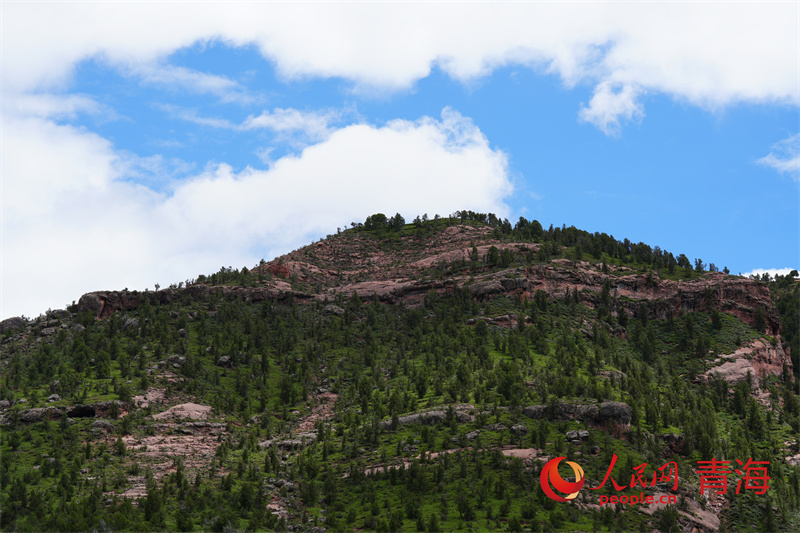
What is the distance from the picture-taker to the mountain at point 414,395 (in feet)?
285

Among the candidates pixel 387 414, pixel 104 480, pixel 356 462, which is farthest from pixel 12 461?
pixel 387 414

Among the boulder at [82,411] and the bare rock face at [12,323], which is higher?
the bare rock face at [12,323]

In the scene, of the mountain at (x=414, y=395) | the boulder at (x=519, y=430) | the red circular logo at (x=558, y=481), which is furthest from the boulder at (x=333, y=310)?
the red circular logo at (x=558, y=481)

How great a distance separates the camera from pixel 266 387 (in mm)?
133000

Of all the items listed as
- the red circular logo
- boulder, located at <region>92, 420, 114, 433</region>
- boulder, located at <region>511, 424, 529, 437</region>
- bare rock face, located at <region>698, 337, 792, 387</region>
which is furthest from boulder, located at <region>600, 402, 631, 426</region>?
boulder, located at <region>92, 420, 114, 433</region>

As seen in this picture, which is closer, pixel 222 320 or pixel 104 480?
pixel 104 480

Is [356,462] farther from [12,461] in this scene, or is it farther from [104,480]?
[12,461]

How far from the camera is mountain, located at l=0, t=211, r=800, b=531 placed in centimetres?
8700

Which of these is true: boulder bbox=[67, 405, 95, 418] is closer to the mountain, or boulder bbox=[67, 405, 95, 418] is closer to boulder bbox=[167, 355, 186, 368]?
the mountain

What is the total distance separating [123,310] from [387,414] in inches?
2986

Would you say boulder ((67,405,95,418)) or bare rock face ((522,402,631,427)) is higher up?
boulder ((67,405,95,418))

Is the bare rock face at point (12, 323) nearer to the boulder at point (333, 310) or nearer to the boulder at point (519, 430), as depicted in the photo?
the boulder at point (333, 310)

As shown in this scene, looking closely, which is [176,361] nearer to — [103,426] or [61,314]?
[103,426]

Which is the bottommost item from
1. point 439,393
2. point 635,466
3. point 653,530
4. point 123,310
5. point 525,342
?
point 653,530
